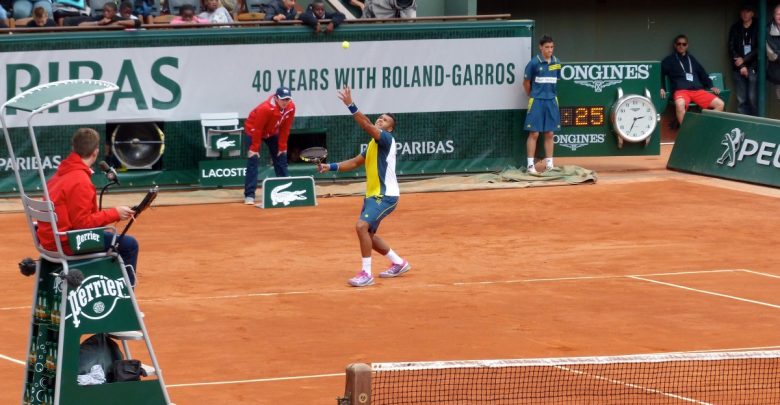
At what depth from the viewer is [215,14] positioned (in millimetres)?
22469

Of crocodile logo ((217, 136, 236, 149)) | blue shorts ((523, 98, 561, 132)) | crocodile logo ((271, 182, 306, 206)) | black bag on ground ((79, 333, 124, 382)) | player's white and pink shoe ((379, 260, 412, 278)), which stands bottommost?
crocodile logo ((271, 182, 306, 206))

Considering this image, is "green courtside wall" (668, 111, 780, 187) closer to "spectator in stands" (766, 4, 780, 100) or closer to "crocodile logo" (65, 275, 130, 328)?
"spectator in stands" (766, 4, 780, 100)

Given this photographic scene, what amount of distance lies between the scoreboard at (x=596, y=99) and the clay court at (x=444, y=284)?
1.26 m

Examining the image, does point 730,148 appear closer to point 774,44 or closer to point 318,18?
point 774,44

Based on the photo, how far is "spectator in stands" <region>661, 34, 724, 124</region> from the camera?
2505cm

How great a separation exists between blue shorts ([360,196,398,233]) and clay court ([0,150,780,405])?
2.42 feet

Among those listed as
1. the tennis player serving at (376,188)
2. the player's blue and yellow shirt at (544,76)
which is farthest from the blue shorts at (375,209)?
the player's blue and yellow shirt at (544,76)

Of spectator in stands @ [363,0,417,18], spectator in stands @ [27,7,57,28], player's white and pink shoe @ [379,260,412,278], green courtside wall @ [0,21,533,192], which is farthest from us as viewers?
spectator in stands @ [363,0,417,18]

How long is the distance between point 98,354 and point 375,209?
18.8 ft

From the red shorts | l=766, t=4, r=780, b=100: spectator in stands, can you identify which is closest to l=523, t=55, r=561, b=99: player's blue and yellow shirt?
the red shorts

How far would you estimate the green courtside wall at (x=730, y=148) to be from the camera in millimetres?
21453

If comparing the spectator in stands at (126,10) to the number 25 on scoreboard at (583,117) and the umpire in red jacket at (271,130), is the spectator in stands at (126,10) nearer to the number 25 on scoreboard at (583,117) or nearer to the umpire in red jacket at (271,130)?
the umpire in red jacket at (271,130)

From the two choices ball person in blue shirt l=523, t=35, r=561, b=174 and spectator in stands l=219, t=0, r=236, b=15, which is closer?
ball person in blue shirt l=523, t=35, r=561, b=174

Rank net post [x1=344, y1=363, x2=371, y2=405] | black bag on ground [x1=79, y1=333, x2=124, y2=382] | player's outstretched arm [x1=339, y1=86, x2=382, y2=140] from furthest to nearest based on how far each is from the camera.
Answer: player's outstretched arm [x1=339, y1=86, x2=382, y2=140] < black bag on ground [x1=79, y1=333, x2=124, y2=382] < net post [x1=344, y1=363, x2=371, y2=405]
